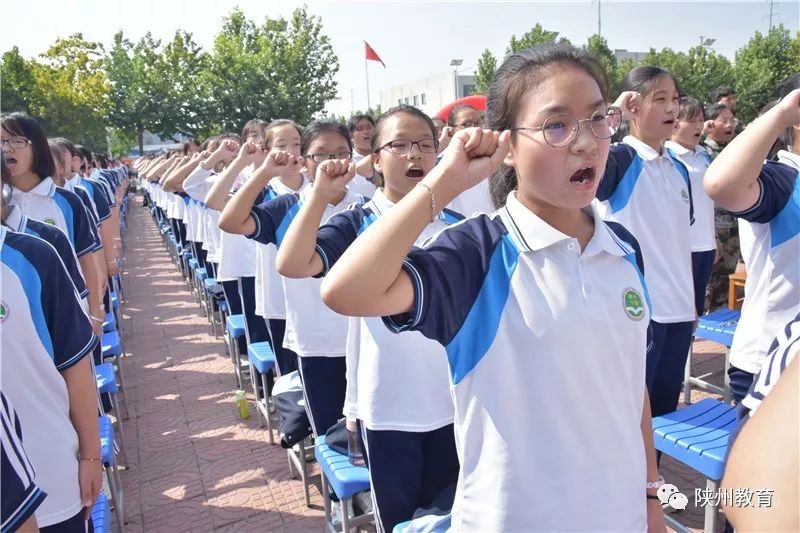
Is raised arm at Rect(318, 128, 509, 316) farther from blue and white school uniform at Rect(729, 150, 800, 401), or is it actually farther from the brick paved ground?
the brick paved ground

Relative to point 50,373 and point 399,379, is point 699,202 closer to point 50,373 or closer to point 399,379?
point 399,379

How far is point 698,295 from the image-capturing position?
13.6 ft

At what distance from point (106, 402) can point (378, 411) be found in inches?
95.7

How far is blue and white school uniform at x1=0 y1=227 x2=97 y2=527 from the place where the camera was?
5.89 feet

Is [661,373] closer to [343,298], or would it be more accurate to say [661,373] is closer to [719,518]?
[719,518]

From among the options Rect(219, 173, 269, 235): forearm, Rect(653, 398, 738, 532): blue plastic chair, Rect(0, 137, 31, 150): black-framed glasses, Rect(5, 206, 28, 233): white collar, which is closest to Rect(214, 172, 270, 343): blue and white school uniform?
Rect(0, 137, 31, 150): black-framed glasses

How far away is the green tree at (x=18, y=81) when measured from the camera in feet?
71.7

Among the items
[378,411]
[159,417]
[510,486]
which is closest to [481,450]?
[510,486]

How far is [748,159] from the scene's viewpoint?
216 cm

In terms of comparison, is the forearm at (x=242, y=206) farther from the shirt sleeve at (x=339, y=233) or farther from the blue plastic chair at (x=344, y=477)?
the blue plastic chair at (x=344, y=477)

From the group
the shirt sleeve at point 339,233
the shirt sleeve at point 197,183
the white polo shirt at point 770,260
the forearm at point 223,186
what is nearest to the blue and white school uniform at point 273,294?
the forearm at point 223,186

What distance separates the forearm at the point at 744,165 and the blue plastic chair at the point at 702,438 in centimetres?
92

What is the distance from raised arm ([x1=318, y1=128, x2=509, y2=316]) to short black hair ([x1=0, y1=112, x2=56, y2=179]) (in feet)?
8.74

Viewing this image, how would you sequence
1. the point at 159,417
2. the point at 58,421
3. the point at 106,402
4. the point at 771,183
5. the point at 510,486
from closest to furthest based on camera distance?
the point at 510,486
the point at 58,421
the point at 771,183
the point at 106,402
the point at 159,417
